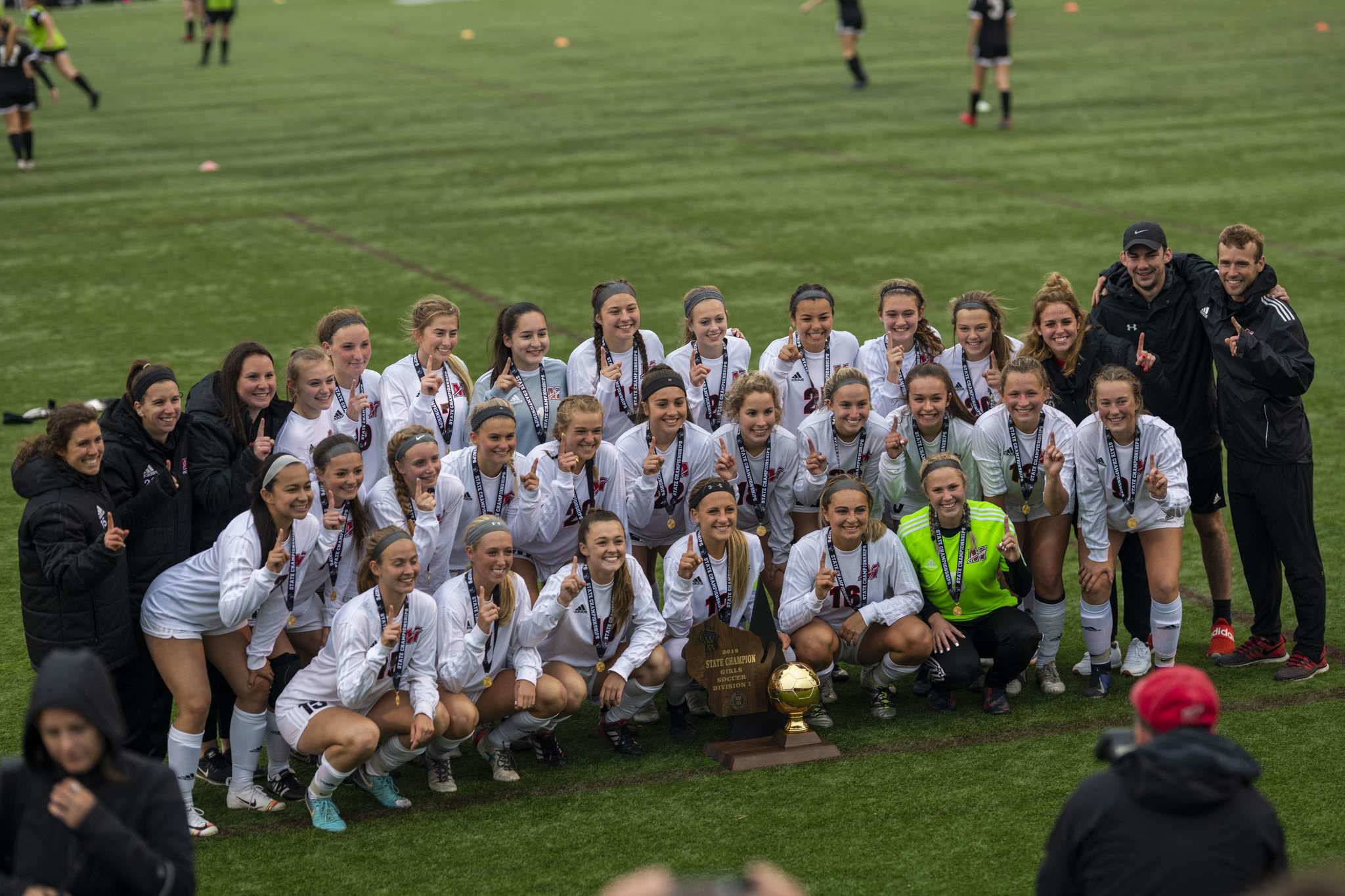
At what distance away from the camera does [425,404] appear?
25.5 feet

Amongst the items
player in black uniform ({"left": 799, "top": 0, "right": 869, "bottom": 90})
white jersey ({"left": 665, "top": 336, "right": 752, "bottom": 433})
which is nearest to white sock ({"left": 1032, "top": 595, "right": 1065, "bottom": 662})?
white jersey ({"left": 665, "top": 336, "right": 752, "bottom": 433})

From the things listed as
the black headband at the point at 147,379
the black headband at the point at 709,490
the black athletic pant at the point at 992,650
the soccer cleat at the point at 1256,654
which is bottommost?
the soccer cleat at the point at 1256,654

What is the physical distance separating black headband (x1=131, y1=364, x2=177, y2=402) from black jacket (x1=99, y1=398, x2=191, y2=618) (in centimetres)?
9

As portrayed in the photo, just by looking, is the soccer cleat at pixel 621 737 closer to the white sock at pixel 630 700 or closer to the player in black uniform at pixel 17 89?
the white sock at pixel 630 700

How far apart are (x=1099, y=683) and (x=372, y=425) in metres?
3.84

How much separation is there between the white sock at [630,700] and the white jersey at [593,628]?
0.21 feet

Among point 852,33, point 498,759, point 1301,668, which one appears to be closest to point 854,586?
point 498,759

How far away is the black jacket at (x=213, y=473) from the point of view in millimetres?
6398

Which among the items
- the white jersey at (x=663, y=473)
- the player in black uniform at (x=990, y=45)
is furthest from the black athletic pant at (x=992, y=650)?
the player in black uniform at (x=990, y=45)

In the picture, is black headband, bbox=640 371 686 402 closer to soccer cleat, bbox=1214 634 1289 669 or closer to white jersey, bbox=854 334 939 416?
white jersey, bbox=854 334 939 416

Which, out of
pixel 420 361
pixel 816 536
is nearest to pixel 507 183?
pixel 420 361

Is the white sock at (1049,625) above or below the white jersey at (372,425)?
below

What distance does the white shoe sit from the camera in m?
7.34

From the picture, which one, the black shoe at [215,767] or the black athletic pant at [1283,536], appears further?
the black athletic pant at [1283,536]
